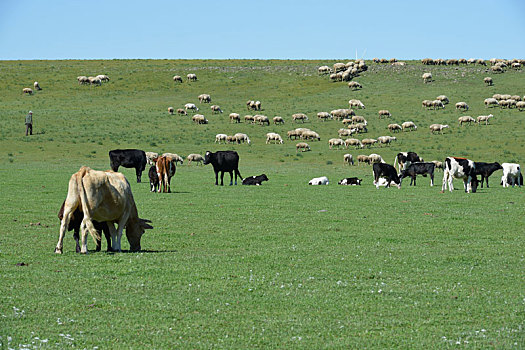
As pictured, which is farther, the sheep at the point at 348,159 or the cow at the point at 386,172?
the sheep at the point at 348,159

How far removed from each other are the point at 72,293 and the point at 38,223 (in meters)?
8.63

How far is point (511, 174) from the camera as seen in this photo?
32.3 m

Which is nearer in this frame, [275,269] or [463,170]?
[275,269]

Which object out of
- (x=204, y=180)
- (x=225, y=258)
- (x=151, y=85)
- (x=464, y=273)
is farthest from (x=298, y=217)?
(x=151, y=85)

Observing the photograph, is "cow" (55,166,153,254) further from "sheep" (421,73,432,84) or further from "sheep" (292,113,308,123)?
"sheep" (421,73,432,84)

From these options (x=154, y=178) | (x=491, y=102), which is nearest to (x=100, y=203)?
(x=154, y=178)

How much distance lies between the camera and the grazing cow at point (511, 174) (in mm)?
32031

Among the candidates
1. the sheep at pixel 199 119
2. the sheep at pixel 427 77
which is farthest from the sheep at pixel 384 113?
the sheep at pixel 427 77

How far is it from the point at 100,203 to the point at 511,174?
84.1 feet

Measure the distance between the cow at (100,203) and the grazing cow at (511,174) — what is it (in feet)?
79.0

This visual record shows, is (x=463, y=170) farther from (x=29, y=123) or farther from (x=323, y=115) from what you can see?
(x=323, y=115)

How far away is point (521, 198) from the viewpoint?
1014 inches

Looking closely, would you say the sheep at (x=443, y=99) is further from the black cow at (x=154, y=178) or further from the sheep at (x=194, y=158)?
the black cow at (x=154, y=178)

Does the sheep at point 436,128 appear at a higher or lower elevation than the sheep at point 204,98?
lower
